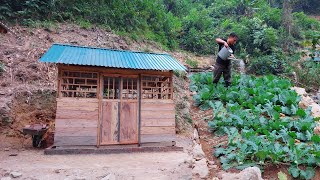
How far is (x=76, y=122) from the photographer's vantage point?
26.9 ft

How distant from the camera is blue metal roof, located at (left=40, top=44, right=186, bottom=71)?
26.5 ft

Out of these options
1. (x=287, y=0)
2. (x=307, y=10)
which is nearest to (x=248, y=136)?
(x=287, y=0)

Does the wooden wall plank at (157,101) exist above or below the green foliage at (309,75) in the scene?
below

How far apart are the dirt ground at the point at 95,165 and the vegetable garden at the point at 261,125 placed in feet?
4.19

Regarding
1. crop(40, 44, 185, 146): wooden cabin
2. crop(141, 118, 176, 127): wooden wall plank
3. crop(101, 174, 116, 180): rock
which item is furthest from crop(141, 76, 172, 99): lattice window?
crop(101, 174, 116, 180): rock

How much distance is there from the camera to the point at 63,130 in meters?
8.05

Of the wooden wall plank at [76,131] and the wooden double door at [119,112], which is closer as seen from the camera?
the wooden wall plank at [76,131]

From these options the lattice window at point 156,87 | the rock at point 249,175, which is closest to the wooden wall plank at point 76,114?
the lattice window at point 156,87

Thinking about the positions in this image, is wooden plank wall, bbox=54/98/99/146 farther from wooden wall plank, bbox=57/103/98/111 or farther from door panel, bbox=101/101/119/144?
door panel, bbox=101/101/119/144

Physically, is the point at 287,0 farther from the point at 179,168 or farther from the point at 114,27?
the point at 179,168

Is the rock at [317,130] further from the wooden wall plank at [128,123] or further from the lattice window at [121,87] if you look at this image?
the lattice window at [121,87]

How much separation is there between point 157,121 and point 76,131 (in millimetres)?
2413

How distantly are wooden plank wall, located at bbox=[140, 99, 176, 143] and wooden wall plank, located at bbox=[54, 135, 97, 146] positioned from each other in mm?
1486

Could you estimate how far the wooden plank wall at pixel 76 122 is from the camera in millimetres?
8031
